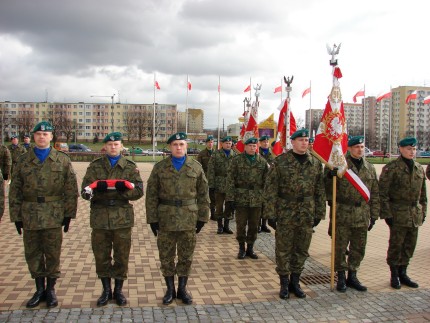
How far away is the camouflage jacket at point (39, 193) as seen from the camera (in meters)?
4.54

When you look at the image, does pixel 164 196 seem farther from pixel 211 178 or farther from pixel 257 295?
pixel 211 178

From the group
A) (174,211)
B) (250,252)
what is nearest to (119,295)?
(174,211)

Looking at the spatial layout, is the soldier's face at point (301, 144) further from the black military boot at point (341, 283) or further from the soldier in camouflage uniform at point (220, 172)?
the soldier in camouflage uniform at point (220, 172)

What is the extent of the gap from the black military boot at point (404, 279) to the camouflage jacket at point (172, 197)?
2931 mm

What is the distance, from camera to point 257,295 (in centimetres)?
509

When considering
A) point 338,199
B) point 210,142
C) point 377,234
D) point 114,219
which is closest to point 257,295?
point 338,199

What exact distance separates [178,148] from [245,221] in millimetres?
2608

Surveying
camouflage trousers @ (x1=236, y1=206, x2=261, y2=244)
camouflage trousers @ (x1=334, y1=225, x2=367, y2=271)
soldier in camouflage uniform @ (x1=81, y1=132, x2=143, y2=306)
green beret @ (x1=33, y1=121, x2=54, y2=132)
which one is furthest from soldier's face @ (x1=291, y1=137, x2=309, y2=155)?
green beret @ (x1=33, y1=121, x2=54, y2=132)

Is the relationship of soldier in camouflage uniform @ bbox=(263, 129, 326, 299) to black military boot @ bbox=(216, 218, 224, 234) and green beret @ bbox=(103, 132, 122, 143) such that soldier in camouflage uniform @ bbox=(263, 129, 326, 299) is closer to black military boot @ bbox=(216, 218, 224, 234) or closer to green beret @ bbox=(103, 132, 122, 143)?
green beret @ bbox=(103, 132, 122, 143)

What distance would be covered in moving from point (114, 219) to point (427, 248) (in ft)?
20.0

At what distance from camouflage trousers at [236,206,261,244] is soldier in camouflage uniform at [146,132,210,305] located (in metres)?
2.10

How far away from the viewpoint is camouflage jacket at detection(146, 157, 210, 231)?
477cm

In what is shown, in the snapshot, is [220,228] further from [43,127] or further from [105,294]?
[43,127]

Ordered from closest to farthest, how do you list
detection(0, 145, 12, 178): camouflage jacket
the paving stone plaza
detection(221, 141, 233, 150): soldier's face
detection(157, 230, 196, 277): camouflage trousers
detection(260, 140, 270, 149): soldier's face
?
1. the paving stone plaza
2. detection(157, 230, 196, 277): camouflage trousers
3. detection(260, 140, 270, 149): soldier's face
4. detection(221, 141, 233, 150): soldier's face
5. detection(0, 145, 12, 178): camouflage jacket
